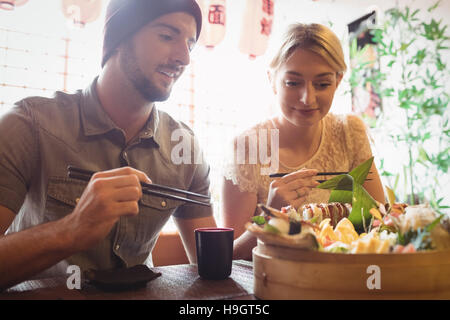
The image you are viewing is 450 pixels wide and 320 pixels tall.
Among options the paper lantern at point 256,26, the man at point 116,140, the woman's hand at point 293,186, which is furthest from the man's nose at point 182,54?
the paper lantern at point 256,26

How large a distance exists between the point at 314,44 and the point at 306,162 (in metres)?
0.61

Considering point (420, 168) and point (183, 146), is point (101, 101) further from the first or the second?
point (420, 168)

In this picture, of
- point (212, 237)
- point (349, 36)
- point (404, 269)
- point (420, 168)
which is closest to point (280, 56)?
point (212, 237)

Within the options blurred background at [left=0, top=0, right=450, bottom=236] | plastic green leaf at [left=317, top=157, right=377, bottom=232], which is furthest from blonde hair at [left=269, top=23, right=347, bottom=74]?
blurred background at [left=0, top=0, right=450, bottom=236]

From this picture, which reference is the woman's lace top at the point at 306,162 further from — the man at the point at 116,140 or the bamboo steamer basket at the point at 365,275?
the bamboo steamer basket at the point at 365,275

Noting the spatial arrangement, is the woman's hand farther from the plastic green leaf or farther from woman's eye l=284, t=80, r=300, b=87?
woman's eye l=284, t=80, r=300, b=87

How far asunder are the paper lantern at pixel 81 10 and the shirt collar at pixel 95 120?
1714 mm

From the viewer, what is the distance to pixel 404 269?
70cm

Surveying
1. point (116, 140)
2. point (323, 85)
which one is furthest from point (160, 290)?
point (323, 85)

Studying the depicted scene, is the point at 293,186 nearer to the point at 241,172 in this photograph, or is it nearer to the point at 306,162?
the point at 241,172

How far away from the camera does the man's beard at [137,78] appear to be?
143 centimetres

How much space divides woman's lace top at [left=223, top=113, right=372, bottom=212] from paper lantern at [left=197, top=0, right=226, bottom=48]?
1799 millimetres

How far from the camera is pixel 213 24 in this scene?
11.3 ft
